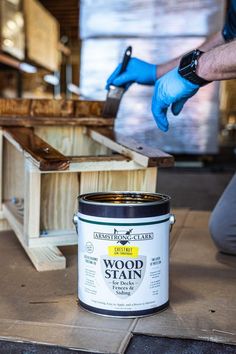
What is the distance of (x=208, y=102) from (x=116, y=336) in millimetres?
2661

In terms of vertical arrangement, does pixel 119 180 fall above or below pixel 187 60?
below

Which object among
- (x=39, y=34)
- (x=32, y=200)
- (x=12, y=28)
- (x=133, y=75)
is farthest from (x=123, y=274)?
(x=39, y=34)

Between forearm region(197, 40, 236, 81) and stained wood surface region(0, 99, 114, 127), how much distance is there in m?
0.92

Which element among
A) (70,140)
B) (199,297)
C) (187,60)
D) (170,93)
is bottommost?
(199,297)

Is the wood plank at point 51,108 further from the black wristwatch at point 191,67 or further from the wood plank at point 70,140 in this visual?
the black wristwatch at point 191,67

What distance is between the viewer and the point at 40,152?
1.85 metres

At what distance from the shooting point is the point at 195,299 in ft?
5.13

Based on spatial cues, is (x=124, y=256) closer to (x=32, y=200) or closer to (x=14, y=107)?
(x=32, y=200)

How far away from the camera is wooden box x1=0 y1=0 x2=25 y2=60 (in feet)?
22.3

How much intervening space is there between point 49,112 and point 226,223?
0.97 metres

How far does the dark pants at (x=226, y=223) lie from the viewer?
6.87ft

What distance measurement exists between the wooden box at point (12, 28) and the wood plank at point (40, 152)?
4.99 meters

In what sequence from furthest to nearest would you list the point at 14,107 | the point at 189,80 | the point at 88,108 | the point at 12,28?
the point at 12,28
the point at 88,108
the point at 14,107
the point at 189,80

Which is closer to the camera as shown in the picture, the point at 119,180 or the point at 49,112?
the point at 119,180
